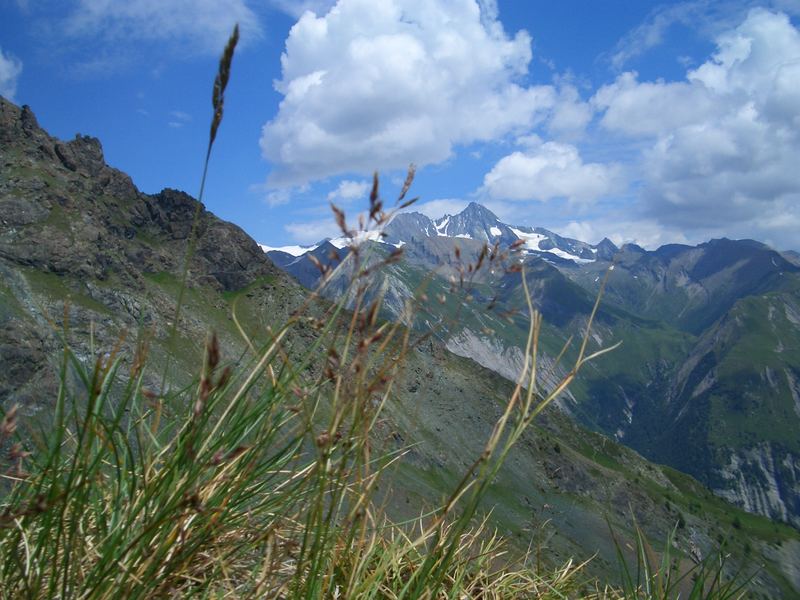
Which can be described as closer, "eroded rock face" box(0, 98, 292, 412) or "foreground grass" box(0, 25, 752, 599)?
"foreground grass" box(0, 25, 752, 599)

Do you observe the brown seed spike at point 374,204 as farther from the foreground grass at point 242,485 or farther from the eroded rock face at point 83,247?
the eroded rock face at point 83,247

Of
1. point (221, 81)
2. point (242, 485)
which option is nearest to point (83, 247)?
point (242, 485)

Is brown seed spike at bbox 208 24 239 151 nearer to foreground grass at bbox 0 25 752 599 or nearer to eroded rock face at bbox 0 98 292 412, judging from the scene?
foreground grass at bbox 0 25 752 599

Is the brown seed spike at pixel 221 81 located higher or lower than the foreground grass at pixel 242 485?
higher

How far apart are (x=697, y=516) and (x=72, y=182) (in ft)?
607

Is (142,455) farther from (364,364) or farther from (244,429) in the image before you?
(364,364)

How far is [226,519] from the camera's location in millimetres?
2697

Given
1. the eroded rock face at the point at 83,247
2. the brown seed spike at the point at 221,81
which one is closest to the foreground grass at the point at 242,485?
the brown seed spike at the point at 221,81

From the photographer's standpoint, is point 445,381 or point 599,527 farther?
point 445,381

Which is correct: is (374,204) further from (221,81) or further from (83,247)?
(83,247)

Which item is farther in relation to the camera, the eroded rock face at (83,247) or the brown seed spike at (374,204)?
the eroded rock face at (83,247)

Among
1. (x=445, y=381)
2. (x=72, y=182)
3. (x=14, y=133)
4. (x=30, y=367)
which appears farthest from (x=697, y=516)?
(x=14, y=133)

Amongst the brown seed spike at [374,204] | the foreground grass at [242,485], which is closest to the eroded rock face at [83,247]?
the foreground grass at [242,485]

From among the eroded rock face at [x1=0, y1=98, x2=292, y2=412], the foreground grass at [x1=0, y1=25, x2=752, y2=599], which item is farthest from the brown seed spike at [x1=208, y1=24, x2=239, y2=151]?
the eroded rock face at [x1=0, y1=98, x2=292, y2=412]
